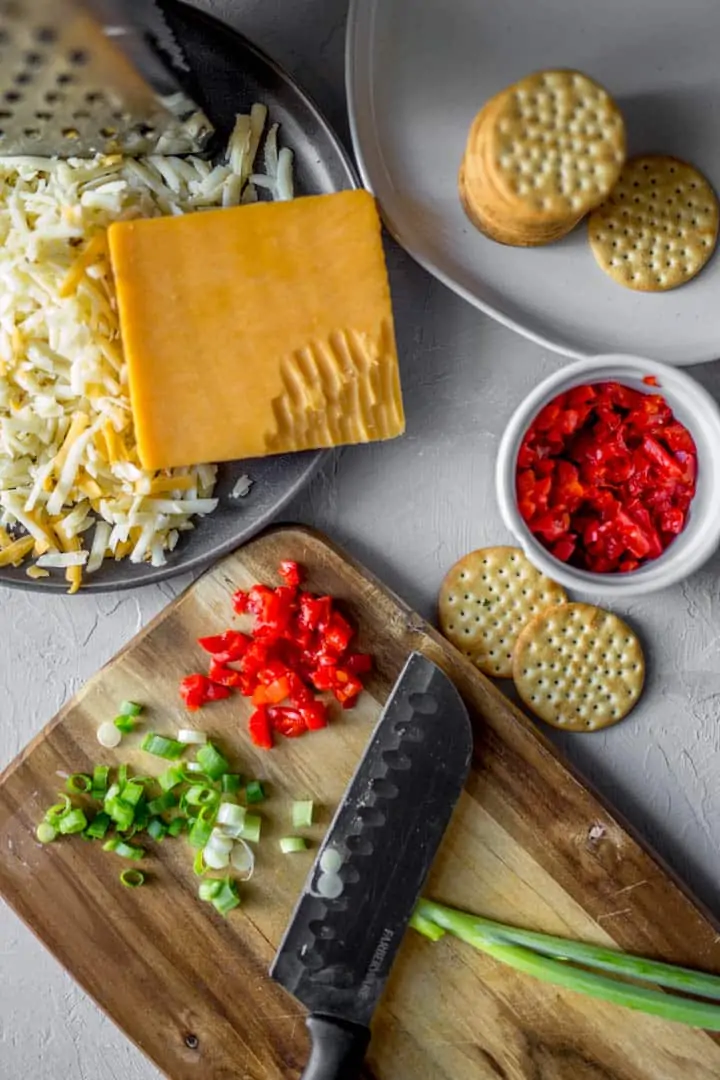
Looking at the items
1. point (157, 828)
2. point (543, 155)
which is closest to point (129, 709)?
point (157, 828)


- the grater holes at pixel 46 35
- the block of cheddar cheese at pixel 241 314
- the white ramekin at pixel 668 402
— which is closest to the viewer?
the grater holes at pixel 46 35

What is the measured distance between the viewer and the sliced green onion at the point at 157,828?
2039 millimetres

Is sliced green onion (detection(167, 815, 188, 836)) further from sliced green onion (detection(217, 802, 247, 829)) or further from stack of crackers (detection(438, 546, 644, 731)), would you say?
stack of crackers (detection(438, 546, 644, 731))

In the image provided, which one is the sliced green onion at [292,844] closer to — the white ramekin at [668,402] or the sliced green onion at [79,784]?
the sliced green onion at [79,784]

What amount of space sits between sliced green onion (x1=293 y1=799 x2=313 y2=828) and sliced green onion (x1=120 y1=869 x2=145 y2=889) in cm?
31

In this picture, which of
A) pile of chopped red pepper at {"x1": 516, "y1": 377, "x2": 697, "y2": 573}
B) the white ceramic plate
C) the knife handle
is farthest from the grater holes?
the knife handle

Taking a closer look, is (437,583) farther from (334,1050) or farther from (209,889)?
(334,1050)

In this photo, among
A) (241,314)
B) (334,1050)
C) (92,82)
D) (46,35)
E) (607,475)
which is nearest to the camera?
(46,35)

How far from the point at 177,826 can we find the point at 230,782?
135 millimetres

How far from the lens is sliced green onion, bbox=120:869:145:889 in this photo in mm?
2037

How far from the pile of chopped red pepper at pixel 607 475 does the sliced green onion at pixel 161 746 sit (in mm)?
796

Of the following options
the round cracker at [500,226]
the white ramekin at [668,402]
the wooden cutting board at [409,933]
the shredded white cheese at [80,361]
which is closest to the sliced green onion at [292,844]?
the wooden cutting board at [409,933]

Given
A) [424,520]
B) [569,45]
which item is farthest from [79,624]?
[569,45]

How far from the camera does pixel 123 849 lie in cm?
204
